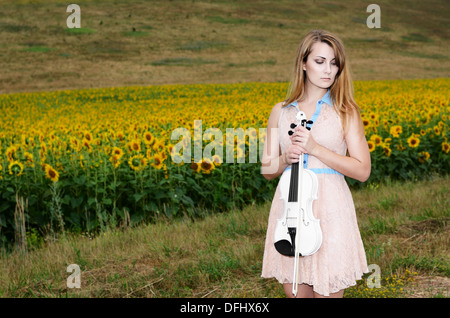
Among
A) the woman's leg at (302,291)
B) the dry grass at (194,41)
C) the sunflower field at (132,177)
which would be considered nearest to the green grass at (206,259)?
the sunflower field at (132,177)

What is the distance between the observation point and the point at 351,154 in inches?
101

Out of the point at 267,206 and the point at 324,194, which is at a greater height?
the point at 324,194

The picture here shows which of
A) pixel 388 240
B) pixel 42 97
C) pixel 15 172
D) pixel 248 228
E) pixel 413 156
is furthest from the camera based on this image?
pixel 42 97

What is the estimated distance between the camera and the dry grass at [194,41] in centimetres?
3133

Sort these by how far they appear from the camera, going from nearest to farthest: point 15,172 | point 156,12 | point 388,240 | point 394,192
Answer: point 388,240
point 15,172
point 394,192
point 156,12

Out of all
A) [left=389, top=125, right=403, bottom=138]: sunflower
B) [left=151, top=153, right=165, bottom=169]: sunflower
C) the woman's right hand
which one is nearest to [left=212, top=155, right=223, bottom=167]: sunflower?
[left=151, top=153, right=165, bottom=169]: sunflower

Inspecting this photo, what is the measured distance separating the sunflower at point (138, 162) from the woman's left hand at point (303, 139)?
3880mm

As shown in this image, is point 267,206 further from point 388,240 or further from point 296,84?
point 296,84

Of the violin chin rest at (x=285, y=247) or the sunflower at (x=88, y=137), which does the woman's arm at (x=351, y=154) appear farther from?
the sunflower at (x=88, y=137)

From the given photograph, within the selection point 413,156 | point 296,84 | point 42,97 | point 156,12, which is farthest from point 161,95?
point 156,12

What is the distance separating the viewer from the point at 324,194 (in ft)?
8.24

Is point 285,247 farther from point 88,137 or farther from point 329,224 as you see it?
point 88,137

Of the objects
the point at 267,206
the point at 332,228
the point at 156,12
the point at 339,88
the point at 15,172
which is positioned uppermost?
the point at 156,12

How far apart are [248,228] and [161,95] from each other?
16769 mm
